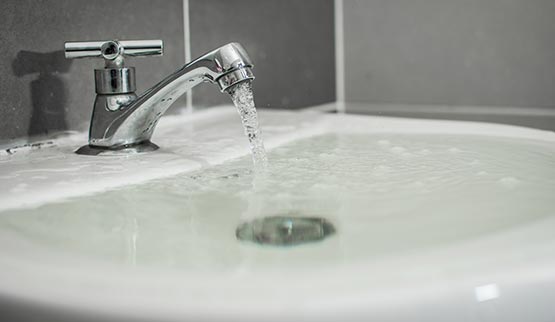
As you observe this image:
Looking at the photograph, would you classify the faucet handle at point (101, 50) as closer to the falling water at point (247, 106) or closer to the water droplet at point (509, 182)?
the falling water at point (247, 106)

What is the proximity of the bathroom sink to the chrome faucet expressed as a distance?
0.03 metres

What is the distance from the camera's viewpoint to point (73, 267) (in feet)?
1.37

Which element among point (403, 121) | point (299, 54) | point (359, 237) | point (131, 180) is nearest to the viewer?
point (359, 237)

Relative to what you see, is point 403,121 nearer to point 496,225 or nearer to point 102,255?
point 496,225

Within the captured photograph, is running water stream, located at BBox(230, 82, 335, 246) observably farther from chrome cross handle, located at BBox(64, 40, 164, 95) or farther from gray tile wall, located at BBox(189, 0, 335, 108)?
gray tile wall, located at BBox(189, 0, 335, 108)

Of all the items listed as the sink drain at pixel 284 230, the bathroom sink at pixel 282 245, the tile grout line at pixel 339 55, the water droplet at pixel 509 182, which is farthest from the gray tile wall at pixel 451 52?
the sink drain at pixel 284 230

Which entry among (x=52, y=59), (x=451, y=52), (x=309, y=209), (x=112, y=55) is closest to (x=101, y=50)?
(x=112, y=55)

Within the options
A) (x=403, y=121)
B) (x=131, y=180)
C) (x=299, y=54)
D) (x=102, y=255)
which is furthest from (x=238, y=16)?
(x=102, y=255)

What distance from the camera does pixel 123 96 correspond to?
827 mm

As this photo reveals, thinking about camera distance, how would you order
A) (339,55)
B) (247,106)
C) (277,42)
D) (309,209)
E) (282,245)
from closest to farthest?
(282,245) → (309,209) → (247,106) → (277,42) → (339,55)

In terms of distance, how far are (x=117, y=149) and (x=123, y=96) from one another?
0.06 meters

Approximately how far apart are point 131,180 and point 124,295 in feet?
1.07

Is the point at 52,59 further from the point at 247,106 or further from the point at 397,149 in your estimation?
the point at 397,149

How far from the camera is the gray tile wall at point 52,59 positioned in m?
0.84
